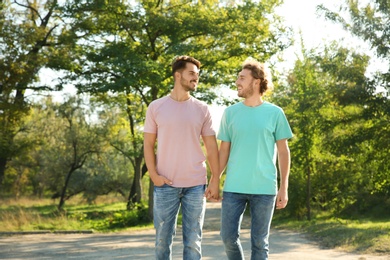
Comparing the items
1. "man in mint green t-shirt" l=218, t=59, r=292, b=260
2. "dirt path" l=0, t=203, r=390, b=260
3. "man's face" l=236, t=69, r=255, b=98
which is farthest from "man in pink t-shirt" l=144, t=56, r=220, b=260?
"dirt path" l=0, t=203, r=390, b=260

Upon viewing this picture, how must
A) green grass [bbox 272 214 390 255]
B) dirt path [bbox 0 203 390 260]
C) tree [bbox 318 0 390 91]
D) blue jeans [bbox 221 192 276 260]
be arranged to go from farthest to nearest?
tree [bbox 318 0 390 91], green grass [bbox 272 214 390 255], dirt path [bbox 0 203 390 260], blue jeans [bbox 221 192 276 260]

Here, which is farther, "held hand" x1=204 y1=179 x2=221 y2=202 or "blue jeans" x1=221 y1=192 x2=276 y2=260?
"held hand" x1=204 y1=179 x2=221 y2=202

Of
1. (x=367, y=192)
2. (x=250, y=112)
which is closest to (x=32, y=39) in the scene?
(x=367, y=192)

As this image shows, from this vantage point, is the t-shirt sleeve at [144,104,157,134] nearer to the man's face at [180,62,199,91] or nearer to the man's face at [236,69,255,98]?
the man's face at [180,62,199,91]

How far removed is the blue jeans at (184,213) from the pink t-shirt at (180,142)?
96 millimetres

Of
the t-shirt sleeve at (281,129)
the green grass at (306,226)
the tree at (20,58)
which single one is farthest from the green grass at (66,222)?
the t-shirt sleeve at (281,129)

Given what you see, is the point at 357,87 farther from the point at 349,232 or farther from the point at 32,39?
the point at 32,39

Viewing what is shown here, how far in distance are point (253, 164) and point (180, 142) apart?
699mm

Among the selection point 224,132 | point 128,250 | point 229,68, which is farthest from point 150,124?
point 229,68

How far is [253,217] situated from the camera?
588 centimetres

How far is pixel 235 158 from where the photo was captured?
232 inches

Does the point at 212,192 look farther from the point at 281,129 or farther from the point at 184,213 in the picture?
the point at 281,129

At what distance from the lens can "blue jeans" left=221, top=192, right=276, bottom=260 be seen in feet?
19.1

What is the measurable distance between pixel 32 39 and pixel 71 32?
2257 millimetres
